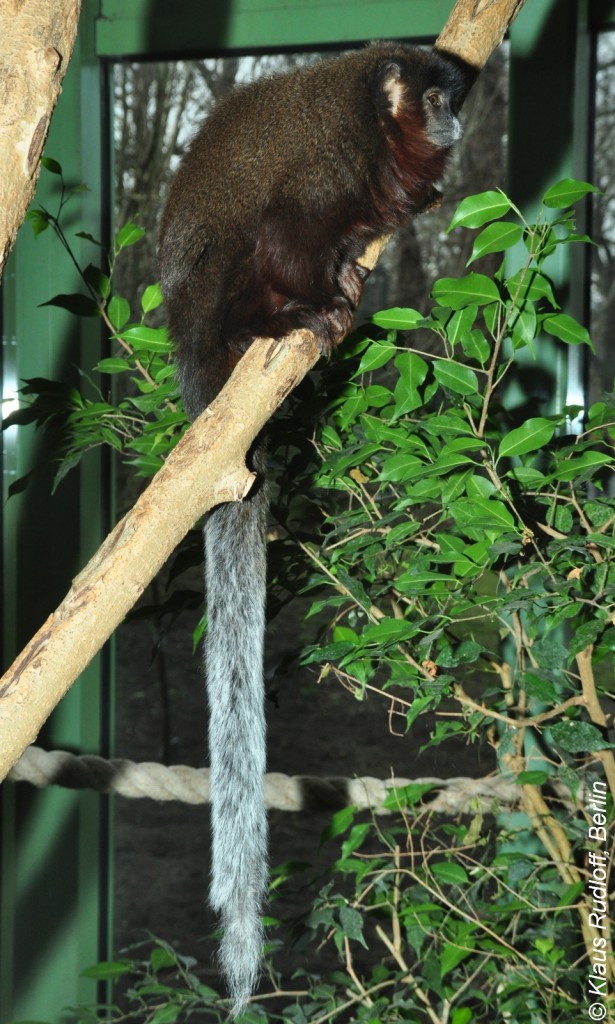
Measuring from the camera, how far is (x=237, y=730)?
4.17 ft

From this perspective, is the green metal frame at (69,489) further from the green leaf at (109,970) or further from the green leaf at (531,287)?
the green leaf at (531,287)

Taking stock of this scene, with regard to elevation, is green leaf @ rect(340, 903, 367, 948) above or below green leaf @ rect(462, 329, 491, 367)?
below

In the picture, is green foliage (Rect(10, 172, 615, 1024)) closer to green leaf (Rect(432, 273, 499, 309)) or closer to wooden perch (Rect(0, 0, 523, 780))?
green leaf (Rect(432, 273, 499, 309))

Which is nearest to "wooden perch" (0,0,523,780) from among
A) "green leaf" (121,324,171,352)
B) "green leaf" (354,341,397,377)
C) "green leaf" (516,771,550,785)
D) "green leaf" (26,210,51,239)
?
"green leaf" (354,341,397,377)

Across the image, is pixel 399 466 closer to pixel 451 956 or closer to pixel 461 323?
pixel 461 323

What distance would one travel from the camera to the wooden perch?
35.8 inches

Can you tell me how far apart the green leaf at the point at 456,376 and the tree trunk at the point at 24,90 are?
47 cm

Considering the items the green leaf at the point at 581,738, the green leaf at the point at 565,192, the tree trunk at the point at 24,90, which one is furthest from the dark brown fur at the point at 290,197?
the green leaf at the point at 581,738

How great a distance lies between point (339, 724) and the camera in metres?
2.11

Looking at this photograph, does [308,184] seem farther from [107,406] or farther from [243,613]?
[243,613]

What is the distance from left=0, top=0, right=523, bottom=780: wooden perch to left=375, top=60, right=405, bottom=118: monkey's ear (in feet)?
1.49

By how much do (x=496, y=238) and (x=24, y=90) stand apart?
1.61 ft

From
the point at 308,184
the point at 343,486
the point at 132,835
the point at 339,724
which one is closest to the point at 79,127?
the point at 308,184

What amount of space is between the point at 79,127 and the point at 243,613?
1.28 meters
